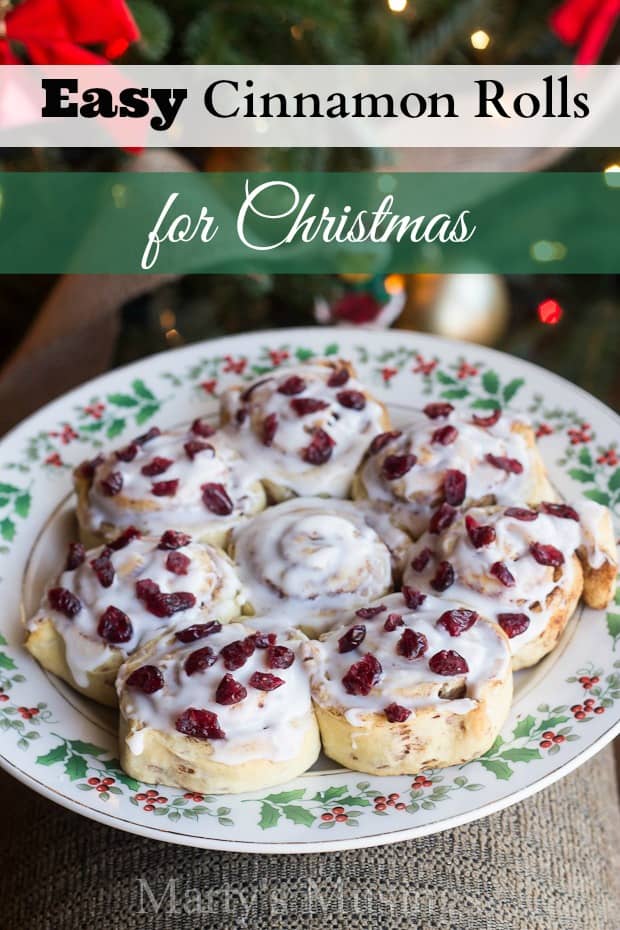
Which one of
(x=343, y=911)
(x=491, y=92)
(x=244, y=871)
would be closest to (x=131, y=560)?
(x=244, y=871)

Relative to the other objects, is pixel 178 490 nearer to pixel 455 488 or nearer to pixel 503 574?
pixel 455 488

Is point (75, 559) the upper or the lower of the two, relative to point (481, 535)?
lower

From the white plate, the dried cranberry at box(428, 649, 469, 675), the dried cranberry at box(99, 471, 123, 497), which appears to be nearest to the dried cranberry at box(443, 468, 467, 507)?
the white plate

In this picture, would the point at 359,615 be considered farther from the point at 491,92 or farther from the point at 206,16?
the point at 491,92

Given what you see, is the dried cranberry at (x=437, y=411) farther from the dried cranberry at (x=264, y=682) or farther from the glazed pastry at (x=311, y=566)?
the dried cranberry at (x=264, y=682)

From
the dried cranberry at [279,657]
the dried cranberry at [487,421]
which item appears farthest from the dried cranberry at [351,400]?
the dried cranberry at [279,657]

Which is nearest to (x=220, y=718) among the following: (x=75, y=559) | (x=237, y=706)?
(x=237, y=706)
